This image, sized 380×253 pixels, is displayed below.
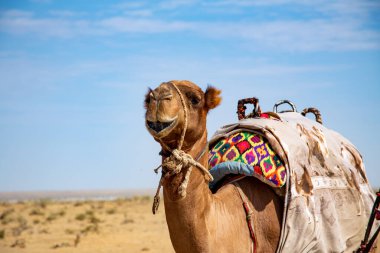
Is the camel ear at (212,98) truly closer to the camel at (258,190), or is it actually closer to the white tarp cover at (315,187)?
the camel at (258,190)

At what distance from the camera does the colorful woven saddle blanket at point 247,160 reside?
5.48 metres

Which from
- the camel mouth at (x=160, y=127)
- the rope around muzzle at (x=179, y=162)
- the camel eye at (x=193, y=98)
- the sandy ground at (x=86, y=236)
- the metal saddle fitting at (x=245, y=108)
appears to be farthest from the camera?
the sandy ground at (x=86, y=236)

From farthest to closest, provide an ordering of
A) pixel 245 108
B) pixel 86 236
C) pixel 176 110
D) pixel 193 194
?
pixel 86 236, pixel 245 108, pixel 193 194, pixel 176 110

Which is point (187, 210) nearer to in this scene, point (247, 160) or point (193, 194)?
point (193, 194)

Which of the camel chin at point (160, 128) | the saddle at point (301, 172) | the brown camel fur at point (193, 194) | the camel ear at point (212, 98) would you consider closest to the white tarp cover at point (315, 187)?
the saddle at point (301, 172)

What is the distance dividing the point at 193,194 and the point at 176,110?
2.23 feet

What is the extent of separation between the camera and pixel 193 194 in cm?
463

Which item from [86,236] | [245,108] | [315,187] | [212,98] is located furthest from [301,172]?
[86,236]

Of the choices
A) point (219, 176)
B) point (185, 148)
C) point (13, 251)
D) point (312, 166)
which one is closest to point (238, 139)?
point (219, 176)

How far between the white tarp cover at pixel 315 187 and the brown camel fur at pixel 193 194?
0.56 metres

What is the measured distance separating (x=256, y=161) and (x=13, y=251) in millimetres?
12187

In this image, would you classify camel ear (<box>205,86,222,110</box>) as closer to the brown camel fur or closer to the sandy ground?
the brown camel fur

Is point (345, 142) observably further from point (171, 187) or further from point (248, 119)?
point (171, 187)

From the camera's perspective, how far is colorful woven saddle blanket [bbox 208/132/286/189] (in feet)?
18.0
